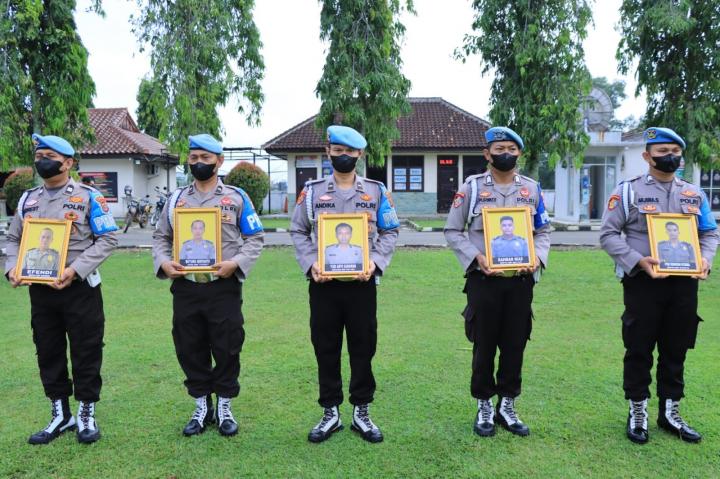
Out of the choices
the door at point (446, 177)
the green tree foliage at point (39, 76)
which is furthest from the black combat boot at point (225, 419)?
the door at point (446, 177)

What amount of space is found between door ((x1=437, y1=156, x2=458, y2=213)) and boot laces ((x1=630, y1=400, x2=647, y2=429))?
23.8m

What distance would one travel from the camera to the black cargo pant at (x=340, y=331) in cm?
374

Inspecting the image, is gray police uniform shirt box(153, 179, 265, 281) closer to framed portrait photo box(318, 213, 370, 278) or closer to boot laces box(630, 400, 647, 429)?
framed portrait photo box(318, 213, 370, 278)

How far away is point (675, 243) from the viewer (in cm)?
360

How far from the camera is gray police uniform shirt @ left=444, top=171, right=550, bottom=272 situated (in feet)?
12.6

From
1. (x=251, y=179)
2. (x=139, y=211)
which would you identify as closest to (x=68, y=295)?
(x=139, y=211)

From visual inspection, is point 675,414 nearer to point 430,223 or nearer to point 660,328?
point 660,328

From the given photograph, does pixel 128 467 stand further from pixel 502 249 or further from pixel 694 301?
pixel 694 301

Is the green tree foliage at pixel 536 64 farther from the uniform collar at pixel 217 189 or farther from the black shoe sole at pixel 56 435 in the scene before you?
the black shoe sole at pixel 56 435

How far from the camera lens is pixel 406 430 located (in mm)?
3889

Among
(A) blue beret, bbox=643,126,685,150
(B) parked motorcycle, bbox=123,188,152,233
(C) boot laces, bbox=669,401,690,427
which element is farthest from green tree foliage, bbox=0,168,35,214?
(C) boot laces, bbox=669,401,690,427

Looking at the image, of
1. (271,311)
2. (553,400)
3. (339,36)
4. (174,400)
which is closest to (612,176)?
(339,36)

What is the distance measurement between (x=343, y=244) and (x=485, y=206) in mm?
988

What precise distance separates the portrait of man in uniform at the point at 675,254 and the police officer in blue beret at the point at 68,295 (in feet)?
11.6
